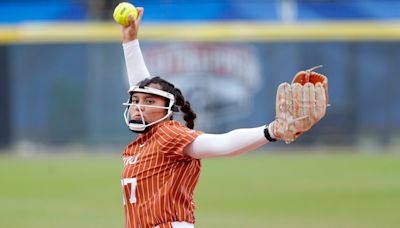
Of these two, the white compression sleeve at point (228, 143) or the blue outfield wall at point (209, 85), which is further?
the blue outfield wall at point (209, 85)

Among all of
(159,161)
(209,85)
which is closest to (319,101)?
(159,161)

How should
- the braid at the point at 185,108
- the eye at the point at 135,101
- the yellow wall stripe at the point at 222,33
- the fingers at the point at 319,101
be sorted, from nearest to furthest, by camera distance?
1. the fingers at the point at 319,101
2. the eye at the point at 135,101
3. the braid at the point at 185,108
4. the yellow wall stripe at the point at 222,33

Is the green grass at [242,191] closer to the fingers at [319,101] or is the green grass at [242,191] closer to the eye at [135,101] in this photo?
the eye at [135,101]

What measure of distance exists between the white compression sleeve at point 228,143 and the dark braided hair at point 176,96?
46 cm

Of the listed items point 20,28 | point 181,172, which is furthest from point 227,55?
point 181,172

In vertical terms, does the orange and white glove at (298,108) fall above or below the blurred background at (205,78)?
below

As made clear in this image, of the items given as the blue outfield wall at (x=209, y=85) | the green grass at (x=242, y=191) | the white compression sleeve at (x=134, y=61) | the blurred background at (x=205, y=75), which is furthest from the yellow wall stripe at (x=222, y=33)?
the white compression sleeve at (x=134, y=61)

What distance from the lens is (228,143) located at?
15.0 ft

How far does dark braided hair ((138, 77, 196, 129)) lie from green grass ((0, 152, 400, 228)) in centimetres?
412

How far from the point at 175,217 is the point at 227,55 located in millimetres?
14173

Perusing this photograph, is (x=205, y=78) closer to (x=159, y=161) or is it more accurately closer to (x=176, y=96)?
(x=176, y=96)

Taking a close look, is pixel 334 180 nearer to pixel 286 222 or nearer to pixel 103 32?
pixel 286 222

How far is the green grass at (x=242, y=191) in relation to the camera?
393 inches

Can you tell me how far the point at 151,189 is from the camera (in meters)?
4.92
